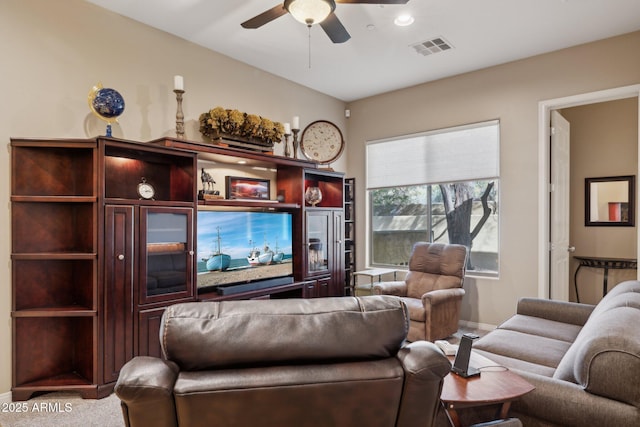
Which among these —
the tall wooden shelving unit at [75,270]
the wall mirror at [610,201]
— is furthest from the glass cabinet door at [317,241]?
the wall mirror at [610,201]

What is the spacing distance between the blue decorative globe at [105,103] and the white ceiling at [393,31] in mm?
774

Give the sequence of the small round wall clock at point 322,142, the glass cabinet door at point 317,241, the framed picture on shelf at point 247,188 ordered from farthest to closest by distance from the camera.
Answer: the small round wall clock at point 322,142 → the glass cabinet door at point 317,241 → the framed picture on shelf at point 247,188

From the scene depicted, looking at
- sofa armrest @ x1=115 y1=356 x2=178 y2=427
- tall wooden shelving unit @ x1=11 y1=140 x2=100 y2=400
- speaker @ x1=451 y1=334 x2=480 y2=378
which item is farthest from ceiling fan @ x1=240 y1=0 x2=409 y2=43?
sofa armrest @ x1=115 y1=356 x2=178 y2=427

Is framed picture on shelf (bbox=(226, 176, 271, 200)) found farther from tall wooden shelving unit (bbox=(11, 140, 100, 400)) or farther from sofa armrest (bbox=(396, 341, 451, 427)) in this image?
sofa armrest (bbox=(396, 341, 451, 427))

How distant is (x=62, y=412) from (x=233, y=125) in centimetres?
262

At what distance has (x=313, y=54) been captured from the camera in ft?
13.2

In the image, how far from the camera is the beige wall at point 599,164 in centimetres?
457

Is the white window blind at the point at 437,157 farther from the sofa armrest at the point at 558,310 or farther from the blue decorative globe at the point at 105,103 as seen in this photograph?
the blue decorative globe at the point at 105,103

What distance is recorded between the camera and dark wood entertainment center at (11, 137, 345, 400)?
2.70 metres

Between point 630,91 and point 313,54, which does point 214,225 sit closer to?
point 313,54

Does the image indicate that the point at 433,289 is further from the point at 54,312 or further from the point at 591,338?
the point at 54,312

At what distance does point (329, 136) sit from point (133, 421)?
4510mm

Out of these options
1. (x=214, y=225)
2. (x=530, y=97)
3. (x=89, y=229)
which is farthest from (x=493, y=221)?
(x=89, y=229)

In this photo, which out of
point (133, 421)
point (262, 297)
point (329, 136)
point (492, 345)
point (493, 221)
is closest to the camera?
point (133, 421)
